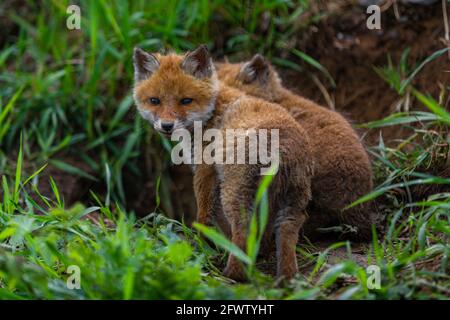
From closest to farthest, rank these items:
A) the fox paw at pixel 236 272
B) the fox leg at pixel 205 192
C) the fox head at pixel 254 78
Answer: the fox paw at pixel 236 272
the fox leg at pixel 205 192
the fox head at pixel 254 78

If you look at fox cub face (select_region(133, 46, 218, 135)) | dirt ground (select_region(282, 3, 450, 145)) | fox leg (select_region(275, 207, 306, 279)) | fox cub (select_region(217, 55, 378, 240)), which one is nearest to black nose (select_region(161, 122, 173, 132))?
fox cub face (select_region(133, 46, 218, 135))

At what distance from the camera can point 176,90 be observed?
495 cm

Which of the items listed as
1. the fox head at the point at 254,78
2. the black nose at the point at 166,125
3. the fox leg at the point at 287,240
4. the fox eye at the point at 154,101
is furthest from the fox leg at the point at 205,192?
the fox head at the point at 254,78

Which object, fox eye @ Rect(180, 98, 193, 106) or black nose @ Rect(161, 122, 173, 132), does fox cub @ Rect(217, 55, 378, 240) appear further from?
black nose @ Rect(161, 122, 173, 132)

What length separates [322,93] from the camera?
7098mm

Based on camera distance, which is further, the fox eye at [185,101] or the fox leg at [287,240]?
the fox eye at [185,101]

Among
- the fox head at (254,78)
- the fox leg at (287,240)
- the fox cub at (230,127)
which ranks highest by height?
the fox head at (254,78)

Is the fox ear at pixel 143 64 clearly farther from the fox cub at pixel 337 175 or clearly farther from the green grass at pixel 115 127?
the fox cub at pixel 337 175

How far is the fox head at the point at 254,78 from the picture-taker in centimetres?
612

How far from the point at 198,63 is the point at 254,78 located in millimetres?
1204

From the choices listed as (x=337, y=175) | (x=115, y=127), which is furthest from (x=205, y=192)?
(x=115, y=127)

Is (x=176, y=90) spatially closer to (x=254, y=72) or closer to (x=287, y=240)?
(x=254, y=72)
